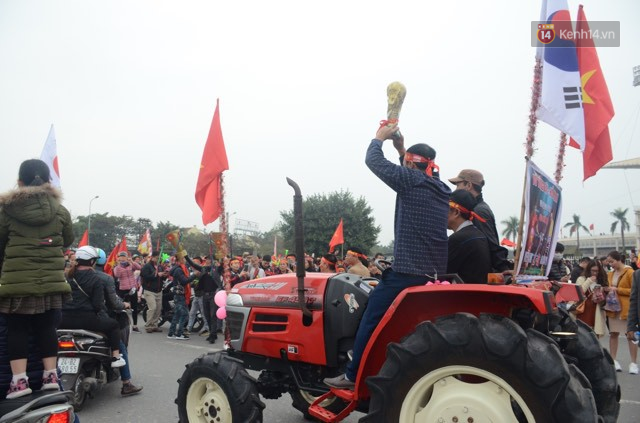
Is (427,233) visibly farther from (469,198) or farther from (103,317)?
(103,317)

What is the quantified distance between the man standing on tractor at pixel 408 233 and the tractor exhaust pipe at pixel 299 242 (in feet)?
2.00

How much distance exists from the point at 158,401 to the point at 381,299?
3.99 meters

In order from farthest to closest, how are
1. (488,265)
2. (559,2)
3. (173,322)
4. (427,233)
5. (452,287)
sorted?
1. (173,322)
2. (559,2)
3. (488,265)
4. (427,233)
5. (452,287)

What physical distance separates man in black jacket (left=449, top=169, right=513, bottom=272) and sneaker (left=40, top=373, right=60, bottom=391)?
10.2 feet

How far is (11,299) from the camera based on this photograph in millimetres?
3039

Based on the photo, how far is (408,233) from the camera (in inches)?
119

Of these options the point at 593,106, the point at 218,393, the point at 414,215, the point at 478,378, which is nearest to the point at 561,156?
the point at 593,106

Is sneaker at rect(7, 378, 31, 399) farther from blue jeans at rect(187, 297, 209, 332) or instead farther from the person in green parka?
blue jeans at rect(187, 297, 209, 332)

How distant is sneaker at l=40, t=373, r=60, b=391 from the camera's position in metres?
2.79

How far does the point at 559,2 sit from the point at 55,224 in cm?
585

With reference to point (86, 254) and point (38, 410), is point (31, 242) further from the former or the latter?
point (86, 254)

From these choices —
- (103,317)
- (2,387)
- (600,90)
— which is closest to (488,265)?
(2,387)

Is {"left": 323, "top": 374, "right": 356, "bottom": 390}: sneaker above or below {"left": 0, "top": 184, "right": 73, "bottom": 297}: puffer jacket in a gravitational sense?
below

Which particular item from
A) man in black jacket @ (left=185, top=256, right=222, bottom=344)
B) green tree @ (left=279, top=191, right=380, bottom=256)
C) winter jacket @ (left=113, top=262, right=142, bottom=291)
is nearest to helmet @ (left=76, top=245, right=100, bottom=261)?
man in black jacket @ (left=185, top=256, right=222, bottom=344)
